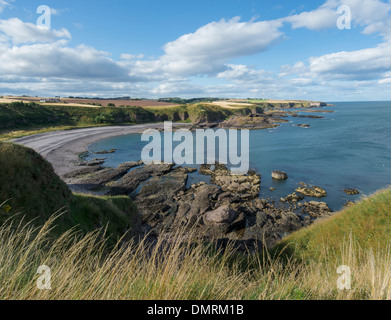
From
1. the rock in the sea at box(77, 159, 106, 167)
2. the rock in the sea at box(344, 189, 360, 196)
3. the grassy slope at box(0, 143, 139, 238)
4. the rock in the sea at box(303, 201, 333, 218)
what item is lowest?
the rock in the sea at box(303, 201, 333, 218)

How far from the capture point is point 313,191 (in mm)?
36344

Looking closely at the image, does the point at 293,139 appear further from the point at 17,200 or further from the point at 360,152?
the point at 17,200

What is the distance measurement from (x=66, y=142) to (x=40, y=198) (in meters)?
75.1

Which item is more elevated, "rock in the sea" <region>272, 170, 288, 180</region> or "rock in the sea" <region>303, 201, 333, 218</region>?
"rock in the sea" <region>272, 170, 288, 180</region>

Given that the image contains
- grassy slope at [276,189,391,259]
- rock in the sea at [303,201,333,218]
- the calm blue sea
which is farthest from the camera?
the calm blue sea

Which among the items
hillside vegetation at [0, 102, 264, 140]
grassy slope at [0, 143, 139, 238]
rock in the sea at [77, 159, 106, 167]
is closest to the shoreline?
rock in the sea at [77, 159, 106, 167]

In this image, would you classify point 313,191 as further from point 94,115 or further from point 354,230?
point 94,115

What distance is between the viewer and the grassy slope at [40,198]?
1106 centimetres

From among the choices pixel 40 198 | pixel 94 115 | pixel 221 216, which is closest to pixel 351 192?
pixel 221 216

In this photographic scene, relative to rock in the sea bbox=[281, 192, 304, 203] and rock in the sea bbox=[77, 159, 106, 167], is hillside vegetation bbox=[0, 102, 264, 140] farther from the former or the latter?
rock in the sea bbox=[281, 192, 304, 203]

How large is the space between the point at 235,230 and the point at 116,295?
24182mm

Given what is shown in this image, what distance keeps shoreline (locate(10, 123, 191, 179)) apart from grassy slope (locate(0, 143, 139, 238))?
102 ft

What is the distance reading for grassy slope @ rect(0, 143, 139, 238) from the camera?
36.3 feet

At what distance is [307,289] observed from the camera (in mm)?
4406
